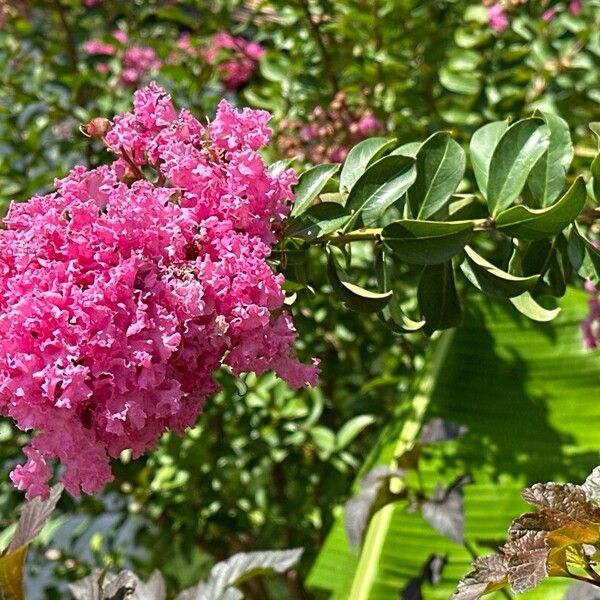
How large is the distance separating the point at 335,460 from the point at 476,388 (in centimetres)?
45

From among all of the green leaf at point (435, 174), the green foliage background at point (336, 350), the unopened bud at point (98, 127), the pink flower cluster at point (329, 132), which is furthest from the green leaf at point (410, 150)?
the green foliage background at point (336, 350)

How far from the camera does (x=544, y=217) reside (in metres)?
0.89

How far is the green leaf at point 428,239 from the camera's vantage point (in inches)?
34.0

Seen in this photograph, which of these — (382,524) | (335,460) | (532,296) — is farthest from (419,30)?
(532,296)

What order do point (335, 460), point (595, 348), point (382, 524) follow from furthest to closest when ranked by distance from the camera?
point (335, 460) → point (595, 348) → point (382, 524)

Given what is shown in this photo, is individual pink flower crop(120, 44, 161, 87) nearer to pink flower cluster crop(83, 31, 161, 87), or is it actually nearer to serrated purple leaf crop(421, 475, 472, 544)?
pink flower cluster crop(83, 31, 161, 87)

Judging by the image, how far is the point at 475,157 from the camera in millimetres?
1018

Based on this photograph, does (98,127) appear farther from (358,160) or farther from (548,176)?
(548,176)

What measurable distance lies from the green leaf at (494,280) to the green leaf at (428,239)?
0.13ft

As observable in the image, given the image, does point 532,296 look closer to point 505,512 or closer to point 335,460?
point 505,512

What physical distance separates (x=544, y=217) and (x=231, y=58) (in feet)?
5.27

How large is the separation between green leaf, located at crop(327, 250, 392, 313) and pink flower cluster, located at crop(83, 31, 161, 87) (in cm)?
160

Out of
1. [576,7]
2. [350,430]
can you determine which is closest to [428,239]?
[350,430]

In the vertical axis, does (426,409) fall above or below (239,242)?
below
